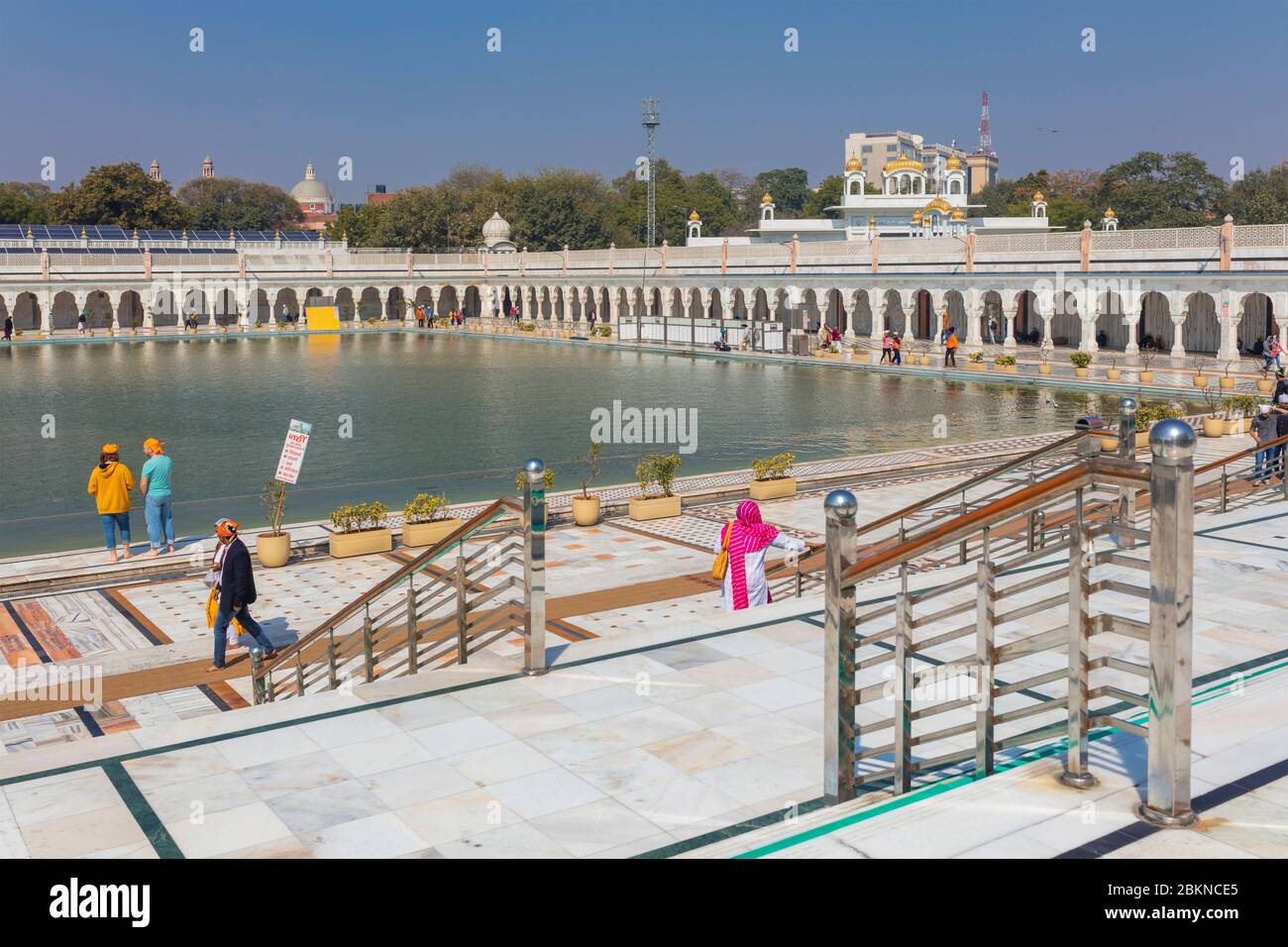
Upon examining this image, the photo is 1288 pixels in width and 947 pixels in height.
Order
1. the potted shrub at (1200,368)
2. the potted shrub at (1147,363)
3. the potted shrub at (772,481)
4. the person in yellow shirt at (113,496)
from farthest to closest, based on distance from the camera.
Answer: the potted shrub at (1147,363) → the potted shrub at (1200,368) → the potted shrub at (772,481) → the person in yellow shirt at (113,496)

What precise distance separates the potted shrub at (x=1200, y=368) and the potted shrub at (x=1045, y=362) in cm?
350

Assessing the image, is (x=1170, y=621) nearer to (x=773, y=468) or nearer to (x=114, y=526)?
(x=114, y=526)

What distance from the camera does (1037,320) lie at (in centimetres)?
4406

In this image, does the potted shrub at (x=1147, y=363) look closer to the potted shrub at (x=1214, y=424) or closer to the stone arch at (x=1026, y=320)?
the stone arch at (x=1026, y=320)

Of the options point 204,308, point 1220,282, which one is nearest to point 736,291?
point 1220,282

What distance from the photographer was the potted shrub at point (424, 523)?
13578mm

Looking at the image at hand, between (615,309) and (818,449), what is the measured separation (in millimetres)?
35982

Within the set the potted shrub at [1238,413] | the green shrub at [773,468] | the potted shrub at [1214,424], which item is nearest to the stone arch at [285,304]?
the potted shrub at [1214,424]

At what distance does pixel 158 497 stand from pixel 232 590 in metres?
4.55

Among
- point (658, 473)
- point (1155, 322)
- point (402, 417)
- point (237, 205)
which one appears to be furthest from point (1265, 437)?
point (237, 205)

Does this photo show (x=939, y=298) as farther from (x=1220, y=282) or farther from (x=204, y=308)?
(x=204, y=308)

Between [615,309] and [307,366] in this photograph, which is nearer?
[307,366]

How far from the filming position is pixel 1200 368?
96.9 feet
